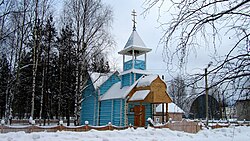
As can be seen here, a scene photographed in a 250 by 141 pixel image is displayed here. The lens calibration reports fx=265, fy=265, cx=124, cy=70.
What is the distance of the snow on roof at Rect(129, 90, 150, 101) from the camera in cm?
2130

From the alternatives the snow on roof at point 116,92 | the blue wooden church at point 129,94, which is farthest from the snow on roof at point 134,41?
the snow on roof at point 116,92

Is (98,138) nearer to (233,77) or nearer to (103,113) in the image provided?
(233,77)

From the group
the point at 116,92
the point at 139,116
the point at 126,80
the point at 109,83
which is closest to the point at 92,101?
the point at 109,83

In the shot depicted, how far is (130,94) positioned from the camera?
920 inches

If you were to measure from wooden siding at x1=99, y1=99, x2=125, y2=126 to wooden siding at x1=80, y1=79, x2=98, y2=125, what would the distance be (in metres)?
1.05

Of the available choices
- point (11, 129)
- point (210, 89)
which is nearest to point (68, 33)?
point (11, 129)

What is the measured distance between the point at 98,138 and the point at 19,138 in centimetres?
348

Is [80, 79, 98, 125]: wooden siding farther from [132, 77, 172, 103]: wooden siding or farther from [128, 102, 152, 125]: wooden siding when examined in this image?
[132, 77, 172, 103]: wooden siding

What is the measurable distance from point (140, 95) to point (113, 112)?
406 cm

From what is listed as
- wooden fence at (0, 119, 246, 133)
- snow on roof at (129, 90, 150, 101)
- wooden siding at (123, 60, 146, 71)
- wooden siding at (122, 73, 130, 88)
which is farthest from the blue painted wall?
wooden fence at (0, 119, 246, 133)

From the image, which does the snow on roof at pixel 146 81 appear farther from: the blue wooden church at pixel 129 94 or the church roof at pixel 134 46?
the church roof at pixel 134 46

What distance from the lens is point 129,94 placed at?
23.3 m

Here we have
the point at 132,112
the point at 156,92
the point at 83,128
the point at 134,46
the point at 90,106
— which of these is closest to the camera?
the point at 83,128

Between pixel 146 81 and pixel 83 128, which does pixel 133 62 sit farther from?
pixel 83 128
